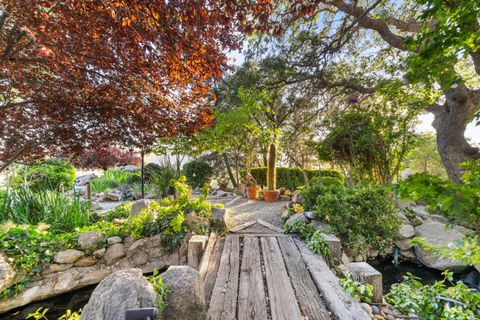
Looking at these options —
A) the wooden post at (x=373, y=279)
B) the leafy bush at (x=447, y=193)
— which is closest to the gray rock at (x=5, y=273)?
the wooden post at (x=373, y=279)

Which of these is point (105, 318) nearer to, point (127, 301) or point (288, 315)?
point (127, 301)

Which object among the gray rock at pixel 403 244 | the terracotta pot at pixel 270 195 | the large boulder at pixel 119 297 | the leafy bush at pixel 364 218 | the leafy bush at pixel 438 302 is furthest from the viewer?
the terracotta pot at pixel 270 195

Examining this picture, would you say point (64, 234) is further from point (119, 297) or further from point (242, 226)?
point (242, 226)

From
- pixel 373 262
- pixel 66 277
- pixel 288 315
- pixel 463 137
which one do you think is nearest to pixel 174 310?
pixel 288 315

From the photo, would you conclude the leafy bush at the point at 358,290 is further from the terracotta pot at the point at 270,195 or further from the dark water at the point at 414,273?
the terracotta pot at the point at 270,195

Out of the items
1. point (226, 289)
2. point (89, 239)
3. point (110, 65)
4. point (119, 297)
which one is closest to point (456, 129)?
point (226, 289)

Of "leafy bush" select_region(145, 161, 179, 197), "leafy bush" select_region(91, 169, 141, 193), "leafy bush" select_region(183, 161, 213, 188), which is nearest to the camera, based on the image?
"leafy bush" select_region(145, 161, 179, 197)

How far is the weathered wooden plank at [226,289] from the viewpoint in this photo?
1555mm

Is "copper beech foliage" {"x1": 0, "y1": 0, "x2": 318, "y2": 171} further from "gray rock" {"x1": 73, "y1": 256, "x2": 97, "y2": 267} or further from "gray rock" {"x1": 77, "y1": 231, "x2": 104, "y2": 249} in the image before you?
"gray rock" {"x1": 73, "y1": 256, "x2": 97, "y2": 267}

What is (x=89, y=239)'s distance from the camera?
9.14 ft

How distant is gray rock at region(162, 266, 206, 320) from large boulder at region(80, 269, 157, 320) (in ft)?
0.74

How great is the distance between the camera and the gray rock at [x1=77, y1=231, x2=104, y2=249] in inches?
108

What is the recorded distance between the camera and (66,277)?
2.58 m

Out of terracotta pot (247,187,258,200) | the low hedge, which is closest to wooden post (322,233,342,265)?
terracotta pot (247,187,258,200)
